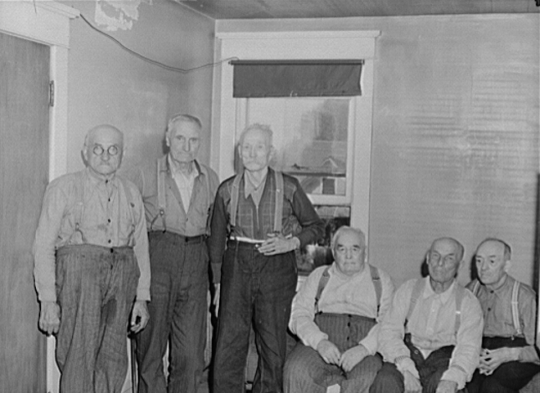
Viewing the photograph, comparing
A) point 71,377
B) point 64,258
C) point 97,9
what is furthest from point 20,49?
point 71,377

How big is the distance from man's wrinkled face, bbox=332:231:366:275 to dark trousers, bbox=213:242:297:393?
26 centimetres

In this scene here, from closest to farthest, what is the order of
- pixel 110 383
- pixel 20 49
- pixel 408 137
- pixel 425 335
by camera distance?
pixel 20 49 → pixel 110 383 → pixel 425 335 → pixel 408 137

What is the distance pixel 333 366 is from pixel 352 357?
0.12m

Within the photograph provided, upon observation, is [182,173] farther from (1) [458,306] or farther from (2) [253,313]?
(1) [458,306]

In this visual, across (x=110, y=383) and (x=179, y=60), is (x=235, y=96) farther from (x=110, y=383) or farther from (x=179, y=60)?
(x=110, y=383)

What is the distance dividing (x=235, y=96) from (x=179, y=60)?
671 millimetres

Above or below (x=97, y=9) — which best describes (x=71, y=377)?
below

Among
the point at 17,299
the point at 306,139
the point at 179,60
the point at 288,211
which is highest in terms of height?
the point at 179,60

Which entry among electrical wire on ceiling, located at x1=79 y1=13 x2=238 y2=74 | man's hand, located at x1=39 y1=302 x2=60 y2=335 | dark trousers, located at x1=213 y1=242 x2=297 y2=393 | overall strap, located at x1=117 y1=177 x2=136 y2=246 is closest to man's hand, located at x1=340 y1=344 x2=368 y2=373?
dark trousers, located at x1=213 y1=242 x2=297 y2=393

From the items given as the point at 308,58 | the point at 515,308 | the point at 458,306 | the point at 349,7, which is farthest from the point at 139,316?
the point at 349,7

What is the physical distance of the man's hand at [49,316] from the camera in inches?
124

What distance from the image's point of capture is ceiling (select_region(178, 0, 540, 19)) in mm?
4582

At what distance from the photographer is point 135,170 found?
4.09m

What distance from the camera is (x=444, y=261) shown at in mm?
3646
